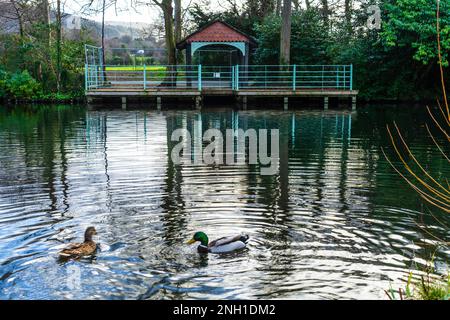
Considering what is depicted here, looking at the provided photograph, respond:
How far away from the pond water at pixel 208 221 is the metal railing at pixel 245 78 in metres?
15.0

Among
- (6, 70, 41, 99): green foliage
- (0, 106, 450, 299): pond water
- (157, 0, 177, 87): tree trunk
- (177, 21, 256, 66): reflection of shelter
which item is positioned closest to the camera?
(0, 106, 450, 299): pond water

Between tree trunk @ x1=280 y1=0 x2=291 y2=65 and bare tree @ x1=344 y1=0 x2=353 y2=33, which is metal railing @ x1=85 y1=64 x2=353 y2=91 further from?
bare tree @ x1=344 y1=0 x2=353 y2=33

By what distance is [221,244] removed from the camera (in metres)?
7.13

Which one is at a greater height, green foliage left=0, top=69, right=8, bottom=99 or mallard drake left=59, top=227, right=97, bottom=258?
green foliage left=0, top=69, right=8, bottom=99

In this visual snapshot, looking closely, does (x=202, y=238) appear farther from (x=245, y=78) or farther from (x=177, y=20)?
(x=177, y=20)

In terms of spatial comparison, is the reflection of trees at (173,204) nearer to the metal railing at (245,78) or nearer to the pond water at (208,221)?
the pond water at (208,221)

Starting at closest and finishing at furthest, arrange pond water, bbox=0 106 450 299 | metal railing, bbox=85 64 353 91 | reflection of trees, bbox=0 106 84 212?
pond water, bbox=0 106 450 299
reflection of trees, bbox=0 106 84 212
metal railing, bbox=85 64 353 91

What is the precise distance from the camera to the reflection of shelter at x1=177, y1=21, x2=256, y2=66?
1231 inches

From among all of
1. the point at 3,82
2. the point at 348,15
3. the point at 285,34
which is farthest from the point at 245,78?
the point at 3,82

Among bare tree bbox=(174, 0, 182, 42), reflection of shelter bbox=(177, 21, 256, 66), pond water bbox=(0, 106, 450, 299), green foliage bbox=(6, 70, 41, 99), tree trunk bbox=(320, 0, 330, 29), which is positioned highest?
tree trunk bbox=(320, 0, 330, 29)

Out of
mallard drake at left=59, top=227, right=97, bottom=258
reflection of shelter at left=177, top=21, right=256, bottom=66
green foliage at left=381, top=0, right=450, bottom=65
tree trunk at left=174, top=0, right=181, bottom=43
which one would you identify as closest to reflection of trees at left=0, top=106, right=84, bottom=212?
mallard drake at left=59, top=227, right=97, bottom=258

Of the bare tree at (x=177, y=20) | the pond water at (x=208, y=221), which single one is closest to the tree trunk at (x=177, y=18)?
the bare tree at (x=177, y=20)

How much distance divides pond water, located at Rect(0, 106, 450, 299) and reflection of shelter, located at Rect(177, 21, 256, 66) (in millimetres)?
15922

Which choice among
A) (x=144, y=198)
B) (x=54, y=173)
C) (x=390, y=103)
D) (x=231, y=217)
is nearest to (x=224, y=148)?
(x=54, y=173)
